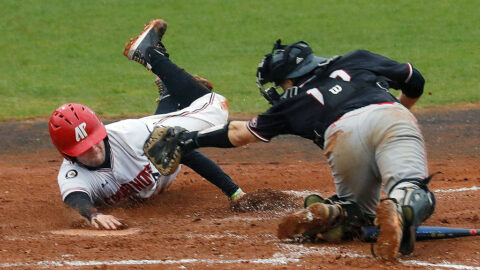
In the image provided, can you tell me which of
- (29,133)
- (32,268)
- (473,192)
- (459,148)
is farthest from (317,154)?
(32,268)

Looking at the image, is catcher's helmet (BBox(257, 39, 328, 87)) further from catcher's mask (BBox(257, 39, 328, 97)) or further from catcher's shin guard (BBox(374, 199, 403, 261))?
catcher's shin guard (BBox(374, 199, 403, 261))

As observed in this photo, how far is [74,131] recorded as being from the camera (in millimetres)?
5777

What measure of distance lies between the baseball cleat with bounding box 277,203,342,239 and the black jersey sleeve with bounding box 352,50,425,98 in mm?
946

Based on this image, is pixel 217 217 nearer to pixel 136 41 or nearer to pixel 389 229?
pixel 136 41

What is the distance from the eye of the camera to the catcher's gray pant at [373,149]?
14.7 ft

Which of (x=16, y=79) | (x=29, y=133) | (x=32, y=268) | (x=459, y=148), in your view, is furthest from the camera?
(x=16, y=79)

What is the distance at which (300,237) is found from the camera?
4.82 meters

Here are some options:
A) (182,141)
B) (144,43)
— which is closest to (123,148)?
(182,141)

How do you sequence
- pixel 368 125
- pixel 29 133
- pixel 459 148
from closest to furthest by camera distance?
pixel 368 125 < pixel 459 148 < pixel 29 133

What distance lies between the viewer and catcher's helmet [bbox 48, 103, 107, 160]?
5.78 meters

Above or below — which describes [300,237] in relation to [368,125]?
below

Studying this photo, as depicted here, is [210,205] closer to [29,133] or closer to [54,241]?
[54,241]

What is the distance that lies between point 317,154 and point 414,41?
657cm

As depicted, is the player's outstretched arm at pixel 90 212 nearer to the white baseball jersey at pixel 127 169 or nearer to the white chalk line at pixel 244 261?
the white baseball jersey at pixel 127 169
